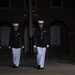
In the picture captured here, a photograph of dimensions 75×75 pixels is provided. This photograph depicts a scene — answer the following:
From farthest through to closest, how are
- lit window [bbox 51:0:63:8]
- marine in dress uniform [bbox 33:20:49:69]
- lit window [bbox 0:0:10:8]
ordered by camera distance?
lit window [bbox 51:0:63:8] → lit window [bbox 0:0:10:8] → marine in dress uniform [bbox 33:20:49:69]

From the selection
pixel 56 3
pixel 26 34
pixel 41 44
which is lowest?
pixel 41 44

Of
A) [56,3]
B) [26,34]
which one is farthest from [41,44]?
[56,3]

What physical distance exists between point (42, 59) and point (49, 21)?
1564 centimetres

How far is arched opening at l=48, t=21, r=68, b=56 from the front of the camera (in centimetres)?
3247

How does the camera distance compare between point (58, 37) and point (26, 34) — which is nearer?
point (26, 34)

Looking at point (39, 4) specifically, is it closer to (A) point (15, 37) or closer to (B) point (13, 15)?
(B) point (13, 15)

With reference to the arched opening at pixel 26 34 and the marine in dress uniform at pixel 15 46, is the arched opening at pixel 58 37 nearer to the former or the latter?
the arched opening at pixel 26 34

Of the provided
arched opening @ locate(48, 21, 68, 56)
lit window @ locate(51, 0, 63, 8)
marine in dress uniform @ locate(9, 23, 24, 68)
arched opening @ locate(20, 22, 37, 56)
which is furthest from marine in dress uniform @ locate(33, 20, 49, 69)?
arched opening @ locate(48, 21, 68, 56)

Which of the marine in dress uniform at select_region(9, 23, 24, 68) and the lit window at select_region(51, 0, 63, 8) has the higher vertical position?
the lit window at select_region(51, 0, 63, 8)

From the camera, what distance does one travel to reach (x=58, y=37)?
3294cm

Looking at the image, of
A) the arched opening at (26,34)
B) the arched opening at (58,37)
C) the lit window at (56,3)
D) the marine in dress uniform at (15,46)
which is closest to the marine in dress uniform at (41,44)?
the marine in dress uniform at (15,46)

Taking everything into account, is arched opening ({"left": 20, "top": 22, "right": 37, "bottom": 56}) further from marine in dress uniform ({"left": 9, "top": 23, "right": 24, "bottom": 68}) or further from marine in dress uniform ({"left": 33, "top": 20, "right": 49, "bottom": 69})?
marine in dress uniform ({"left": 33, "top": 20, "right": 49, "bottom": 69})

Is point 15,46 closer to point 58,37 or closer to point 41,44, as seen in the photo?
point 41,44

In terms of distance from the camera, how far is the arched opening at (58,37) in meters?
32.5
